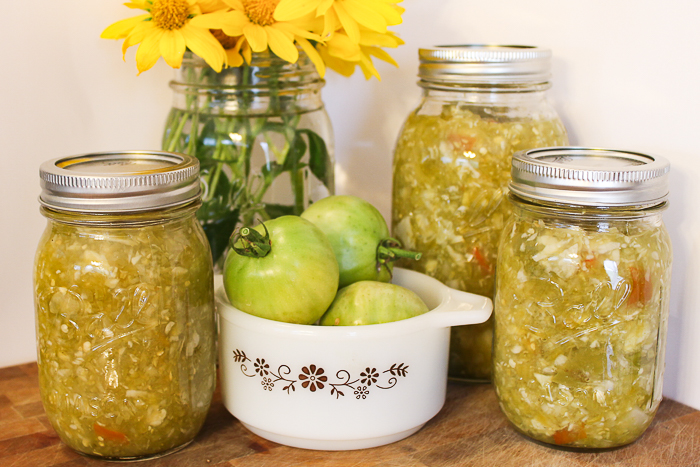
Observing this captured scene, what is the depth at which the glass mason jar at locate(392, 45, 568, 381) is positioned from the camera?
776 millimetres

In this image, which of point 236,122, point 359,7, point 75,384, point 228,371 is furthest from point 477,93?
point 75,384

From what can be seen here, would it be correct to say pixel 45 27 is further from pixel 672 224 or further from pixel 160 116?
pixel 672 224

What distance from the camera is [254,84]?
0.86 metres

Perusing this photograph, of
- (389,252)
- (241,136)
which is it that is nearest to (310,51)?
(241,136)

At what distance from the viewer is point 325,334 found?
654 mm

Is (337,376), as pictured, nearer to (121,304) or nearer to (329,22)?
(121,304)

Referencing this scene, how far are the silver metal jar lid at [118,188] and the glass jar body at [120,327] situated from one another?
0.01 meters

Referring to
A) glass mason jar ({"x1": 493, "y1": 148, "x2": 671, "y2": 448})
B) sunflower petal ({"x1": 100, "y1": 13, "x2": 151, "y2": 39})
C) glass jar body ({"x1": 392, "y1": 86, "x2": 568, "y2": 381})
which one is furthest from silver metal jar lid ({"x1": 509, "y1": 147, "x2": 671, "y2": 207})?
sunflower petal ({"x1": 100, "y1": 13, "x2": 151, "y2": 39})

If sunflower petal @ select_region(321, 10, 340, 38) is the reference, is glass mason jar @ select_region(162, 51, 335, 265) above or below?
below

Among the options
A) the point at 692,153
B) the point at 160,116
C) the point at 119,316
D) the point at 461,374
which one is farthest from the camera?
the point at 160,116

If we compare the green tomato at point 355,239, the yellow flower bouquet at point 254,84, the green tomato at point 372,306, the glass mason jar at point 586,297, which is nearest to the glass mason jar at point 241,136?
the yellow flower bouquet at point 254,84

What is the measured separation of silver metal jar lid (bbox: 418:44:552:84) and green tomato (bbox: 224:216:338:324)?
0.26 metres

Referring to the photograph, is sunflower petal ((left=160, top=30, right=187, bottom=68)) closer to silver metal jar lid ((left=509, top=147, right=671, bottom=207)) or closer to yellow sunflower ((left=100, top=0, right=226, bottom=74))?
yellow sunflower ((left=100, top=0, right=226, bottom=74))

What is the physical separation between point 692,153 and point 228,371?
1.79 ft
